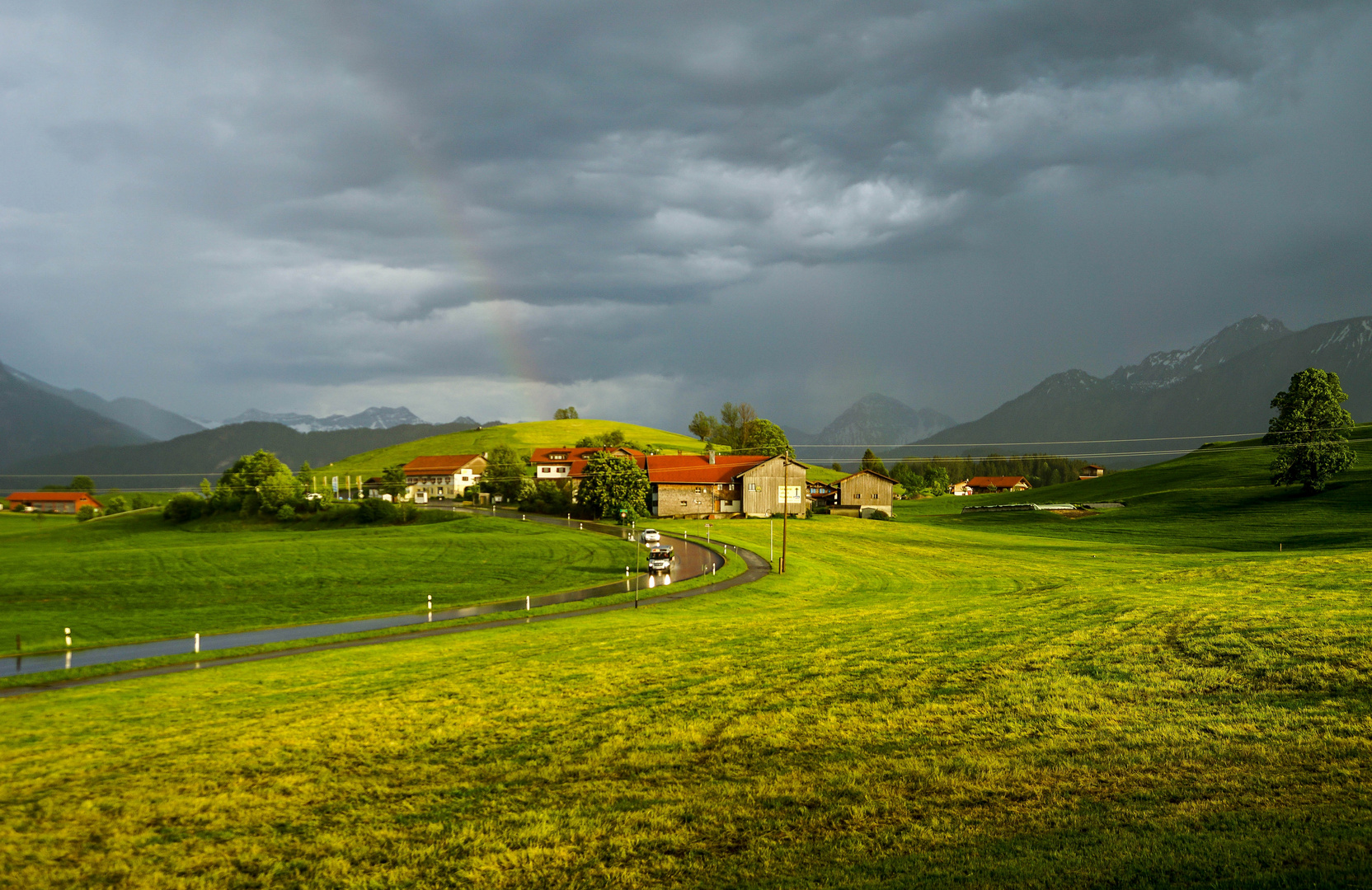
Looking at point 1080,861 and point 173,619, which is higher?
point 1080,861

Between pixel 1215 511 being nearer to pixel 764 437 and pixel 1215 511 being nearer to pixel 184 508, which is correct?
pixel 764 437

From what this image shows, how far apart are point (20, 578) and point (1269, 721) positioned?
305 ft

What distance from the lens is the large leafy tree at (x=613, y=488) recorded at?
114 meters

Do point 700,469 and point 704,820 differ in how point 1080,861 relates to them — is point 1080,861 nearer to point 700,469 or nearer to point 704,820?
point 704,820

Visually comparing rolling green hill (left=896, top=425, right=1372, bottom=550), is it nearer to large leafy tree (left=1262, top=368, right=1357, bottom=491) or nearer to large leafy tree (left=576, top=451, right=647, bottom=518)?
large leafy tree (left=1262, top=368, right=1357, bottom=491)

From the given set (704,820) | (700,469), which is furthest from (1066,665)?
(700,469)

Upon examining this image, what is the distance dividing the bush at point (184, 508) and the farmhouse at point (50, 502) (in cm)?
8528

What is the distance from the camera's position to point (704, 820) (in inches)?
507

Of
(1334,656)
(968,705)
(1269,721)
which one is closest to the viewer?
(1269,721)

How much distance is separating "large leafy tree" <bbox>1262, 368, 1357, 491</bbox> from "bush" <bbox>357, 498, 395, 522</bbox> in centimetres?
12135

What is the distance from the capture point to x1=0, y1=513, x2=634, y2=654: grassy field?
5341 centimetres

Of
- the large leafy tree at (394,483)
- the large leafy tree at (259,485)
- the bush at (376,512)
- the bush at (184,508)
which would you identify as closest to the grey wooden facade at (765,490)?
the bush at (376,512)

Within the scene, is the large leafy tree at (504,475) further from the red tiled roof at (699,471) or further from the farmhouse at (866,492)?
the farmhouse at (866,492)

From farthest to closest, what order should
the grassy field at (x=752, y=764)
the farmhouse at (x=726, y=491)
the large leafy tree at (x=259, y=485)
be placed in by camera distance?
the large leafy tree at (x=259, y=485) → the farmhouse at (x=726, y=491) → the grassy field at (x=752, y=764)
